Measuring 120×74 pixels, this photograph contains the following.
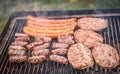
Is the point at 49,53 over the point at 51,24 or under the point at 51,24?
under

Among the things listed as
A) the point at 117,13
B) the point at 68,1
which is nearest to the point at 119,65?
the point at 117,13

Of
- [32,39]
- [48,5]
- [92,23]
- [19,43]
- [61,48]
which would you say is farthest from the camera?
[48,5]

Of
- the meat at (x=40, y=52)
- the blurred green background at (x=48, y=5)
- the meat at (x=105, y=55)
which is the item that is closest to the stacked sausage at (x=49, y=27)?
the meat at (x=40, y=52)

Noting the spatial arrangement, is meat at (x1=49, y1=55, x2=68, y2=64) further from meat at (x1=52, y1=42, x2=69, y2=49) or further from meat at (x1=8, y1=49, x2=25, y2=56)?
meat at (x1=8, y1=49, x2=25, y2=56)

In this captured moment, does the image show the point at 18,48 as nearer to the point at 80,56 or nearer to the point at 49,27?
the point at 49,27

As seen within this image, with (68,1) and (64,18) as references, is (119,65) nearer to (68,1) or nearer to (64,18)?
(64,18)

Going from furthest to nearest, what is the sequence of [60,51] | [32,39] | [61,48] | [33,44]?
[32,39] → [33,44] → [61,48] → [60,51]

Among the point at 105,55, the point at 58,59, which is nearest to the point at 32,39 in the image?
the point at 58,59
